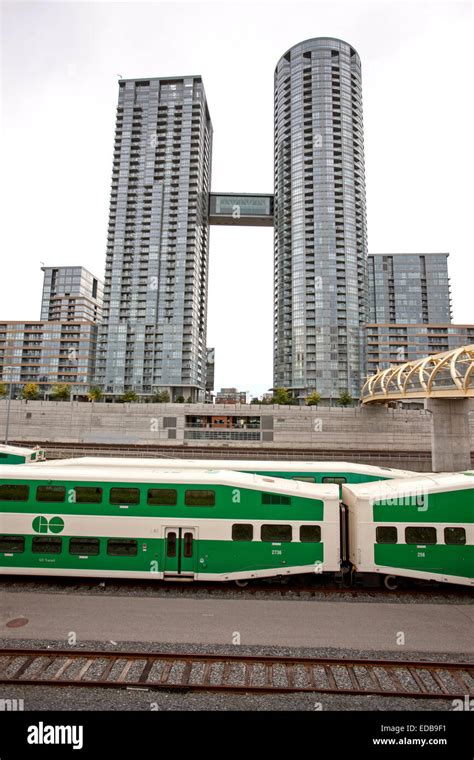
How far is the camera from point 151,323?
318ft

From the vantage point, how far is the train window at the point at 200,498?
1280 centimetres

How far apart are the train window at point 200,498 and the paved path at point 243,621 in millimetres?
2968

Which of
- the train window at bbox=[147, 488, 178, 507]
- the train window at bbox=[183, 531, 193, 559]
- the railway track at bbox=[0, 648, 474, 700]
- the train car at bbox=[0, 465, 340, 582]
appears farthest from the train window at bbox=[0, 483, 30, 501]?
the train window at bbox=[183, 531, 193, 559]

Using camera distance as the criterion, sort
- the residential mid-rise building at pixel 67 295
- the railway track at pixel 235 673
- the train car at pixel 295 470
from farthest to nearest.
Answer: the residential mid-rise building at pixel 67 295, the train car at pixel 295 470, the railway track at pixel 235 673

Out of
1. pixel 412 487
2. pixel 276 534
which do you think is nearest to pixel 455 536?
pixel 412 487

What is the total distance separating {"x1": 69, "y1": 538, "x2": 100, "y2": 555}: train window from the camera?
12820mm

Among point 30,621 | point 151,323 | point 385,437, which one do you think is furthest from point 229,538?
point 151,323

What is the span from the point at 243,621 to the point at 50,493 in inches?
300

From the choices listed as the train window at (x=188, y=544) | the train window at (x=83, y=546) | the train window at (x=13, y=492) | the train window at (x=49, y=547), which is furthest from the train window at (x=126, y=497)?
the train window at (x=13, y=492)

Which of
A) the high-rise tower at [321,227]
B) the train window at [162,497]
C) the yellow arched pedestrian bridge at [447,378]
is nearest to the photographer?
the train window at [162,497]

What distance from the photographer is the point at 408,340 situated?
124250 mm

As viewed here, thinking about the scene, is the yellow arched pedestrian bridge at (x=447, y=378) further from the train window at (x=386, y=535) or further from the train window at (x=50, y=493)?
the train window at (x=50, y=493)

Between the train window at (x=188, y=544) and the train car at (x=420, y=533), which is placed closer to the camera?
the train car at (x=420, y=533)
